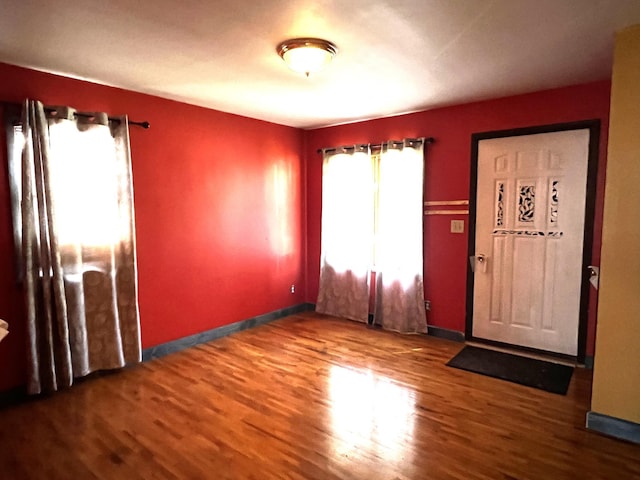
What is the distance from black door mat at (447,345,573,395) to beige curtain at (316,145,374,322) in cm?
135

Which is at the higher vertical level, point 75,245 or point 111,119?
point 111,119

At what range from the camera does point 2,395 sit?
2717mm

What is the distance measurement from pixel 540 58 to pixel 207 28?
219cm

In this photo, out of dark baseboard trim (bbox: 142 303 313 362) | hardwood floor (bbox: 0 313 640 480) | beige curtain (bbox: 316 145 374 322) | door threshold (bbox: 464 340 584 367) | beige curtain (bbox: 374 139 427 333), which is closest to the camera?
hardwood floor (bbox: 0 313 640 480)

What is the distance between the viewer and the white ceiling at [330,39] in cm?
194

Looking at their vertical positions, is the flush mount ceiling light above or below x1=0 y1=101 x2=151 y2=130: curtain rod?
above

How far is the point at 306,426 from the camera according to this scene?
245 centimetres

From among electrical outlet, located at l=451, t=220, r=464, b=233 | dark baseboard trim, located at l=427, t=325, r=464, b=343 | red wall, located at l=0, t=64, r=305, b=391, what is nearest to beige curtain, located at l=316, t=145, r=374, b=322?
red wall, located at l=0, t=64, r=305, b=391

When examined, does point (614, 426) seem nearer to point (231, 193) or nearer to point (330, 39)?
point (330, 39)

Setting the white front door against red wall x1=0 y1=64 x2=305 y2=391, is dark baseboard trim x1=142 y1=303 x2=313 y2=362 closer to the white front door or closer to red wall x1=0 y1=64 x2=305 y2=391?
red wall x1=0 y1=64 x2=305 y2=391

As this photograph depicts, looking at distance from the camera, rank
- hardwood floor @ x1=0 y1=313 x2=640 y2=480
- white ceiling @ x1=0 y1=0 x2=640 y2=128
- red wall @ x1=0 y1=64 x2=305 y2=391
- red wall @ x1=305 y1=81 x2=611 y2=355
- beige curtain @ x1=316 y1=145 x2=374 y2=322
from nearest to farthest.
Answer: white ceiling @ x1=0 y1=0 x2=640 y2=128 < hardwood floor @ x1=0 y1=313 x2=640 y2=480 < red wall @ x1=0 y1=64 x2=305 y2=391 < red wall @ x1=305 y1=81 x2=611 y2=355 < beige curtain @ x1=316 y1=145 x2=374 y2=322

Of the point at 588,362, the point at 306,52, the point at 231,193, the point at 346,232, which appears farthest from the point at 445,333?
the point at 306,52

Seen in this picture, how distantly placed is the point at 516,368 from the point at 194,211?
10.9 feet

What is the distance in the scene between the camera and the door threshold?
335cm
